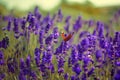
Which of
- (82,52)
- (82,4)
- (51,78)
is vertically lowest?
(51,78)

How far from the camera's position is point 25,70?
311 centimetres

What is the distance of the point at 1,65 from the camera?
343 centimetres

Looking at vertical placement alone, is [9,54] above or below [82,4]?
below

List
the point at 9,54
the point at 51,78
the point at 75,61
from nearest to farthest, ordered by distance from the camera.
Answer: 1. the point at 75,61
2. the point at 51,78
3. the point at 9,54

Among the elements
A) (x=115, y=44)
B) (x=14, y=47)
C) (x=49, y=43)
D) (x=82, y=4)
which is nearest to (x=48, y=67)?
(x=49, y=43)

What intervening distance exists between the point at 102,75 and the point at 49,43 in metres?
0.61

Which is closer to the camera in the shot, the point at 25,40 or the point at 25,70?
the point at 25,70

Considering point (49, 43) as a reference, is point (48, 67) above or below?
below

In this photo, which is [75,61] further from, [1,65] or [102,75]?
[1,65]

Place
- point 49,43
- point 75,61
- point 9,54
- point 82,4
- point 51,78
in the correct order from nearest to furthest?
point 75,61 < point 51,78 < point 49,43 < point 9,54 < point 82,4

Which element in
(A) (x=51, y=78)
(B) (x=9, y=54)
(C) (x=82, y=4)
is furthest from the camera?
(C) (x=82, y=4)

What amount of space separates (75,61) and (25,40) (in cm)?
114

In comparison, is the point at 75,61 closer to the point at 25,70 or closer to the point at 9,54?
the point at 25,70

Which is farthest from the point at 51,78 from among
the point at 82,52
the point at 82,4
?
the point at 82,4
